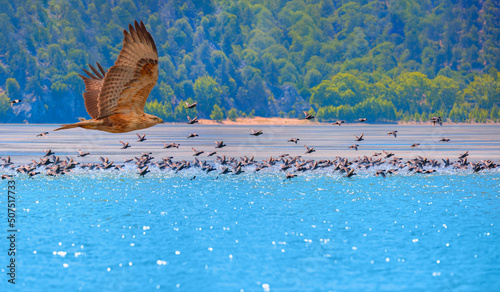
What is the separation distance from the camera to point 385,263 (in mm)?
18406

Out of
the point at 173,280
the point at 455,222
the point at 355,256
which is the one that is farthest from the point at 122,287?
the point at 455,222

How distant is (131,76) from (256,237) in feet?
28.8

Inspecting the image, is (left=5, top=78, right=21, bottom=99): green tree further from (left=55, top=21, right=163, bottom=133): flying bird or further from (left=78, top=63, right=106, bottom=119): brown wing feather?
(left=55, top=21, right=163, bottom=133): flying bird

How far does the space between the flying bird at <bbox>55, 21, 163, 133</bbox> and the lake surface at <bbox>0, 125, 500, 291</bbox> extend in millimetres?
4560

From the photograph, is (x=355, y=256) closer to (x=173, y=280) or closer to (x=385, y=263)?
(x=385, y=263)

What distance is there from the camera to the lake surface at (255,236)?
56.1 ft

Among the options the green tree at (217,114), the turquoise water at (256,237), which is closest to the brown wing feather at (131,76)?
the turquoise water at (256,237)

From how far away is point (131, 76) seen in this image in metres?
14.6

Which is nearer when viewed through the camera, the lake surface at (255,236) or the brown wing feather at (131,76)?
the brown wing feather at (131,76)

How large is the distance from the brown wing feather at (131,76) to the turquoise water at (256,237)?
495 cm

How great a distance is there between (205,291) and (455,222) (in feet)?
39.8

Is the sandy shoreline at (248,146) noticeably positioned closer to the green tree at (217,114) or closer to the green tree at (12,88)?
the green tree at (12,88)

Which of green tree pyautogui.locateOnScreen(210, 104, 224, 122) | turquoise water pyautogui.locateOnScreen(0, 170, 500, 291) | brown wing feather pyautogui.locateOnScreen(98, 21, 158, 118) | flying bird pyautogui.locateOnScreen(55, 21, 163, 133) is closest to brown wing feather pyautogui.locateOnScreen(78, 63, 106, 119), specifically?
flying bird pyautogui.locateOnScreen(55, 21, 163, 133)

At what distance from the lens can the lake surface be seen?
17094 mm
